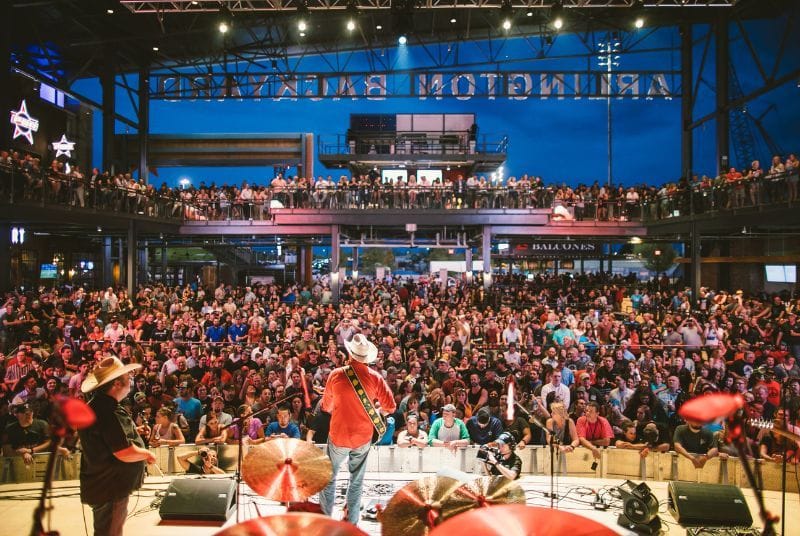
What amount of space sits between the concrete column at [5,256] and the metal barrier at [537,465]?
13.0m

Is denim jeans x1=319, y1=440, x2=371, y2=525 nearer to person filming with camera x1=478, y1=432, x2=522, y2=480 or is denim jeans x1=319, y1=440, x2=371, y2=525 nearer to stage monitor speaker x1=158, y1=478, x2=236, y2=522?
stage monitor speaker x1=158, y1=478, x2=236, y2=522

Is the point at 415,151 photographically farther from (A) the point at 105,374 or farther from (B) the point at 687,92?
(A) the point at 105,374

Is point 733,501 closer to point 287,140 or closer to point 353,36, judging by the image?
point 353,36

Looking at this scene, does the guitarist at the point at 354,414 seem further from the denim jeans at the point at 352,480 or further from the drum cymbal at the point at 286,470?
the drum cymbal at the point at 286,470

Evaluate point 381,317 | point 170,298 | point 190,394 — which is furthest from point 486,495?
point 170,298

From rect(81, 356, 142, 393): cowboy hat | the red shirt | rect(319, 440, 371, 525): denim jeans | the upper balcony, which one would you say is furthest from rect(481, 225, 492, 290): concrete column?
rect(81, 356, 142, 393): cowboy hat

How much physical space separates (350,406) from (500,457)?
84.6 inches

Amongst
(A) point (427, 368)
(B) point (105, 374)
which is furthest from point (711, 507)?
(B) point (105, 374)

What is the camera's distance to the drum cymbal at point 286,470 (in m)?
4.22

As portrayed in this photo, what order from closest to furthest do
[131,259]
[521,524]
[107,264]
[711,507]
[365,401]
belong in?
[521,524] → [365,401] → [711,507] → [131,259] → [107,264]

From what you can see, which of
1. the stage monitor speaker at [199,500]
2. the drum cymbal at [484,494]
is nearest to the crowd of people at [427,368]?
the stage monitor speaker at [199,500]

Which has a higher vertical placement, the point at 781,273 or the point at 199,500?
the point at 781,273

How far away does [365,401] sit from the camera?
17.1 feet

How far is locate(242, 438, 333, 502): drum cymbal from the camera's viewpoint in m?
4.22
